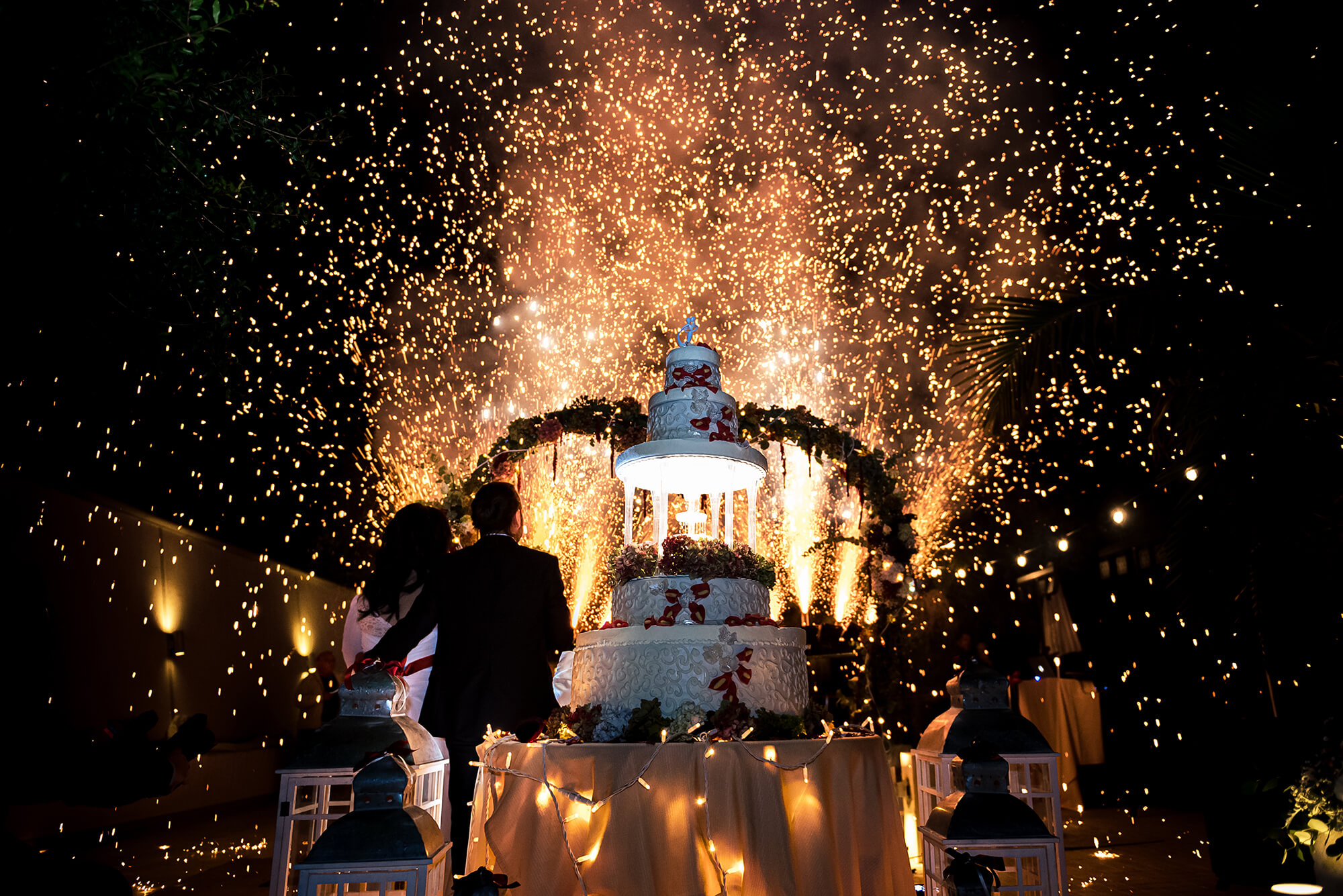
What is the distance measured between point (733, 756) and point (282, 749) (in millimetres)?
12229

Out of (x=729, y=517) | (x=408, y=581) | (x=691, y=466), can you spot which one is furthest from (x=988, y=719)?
(x=729, y=517)

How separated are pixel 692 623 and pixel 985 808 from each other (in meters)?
2.49

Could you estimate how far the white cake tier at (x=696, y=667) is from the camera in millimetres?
4246

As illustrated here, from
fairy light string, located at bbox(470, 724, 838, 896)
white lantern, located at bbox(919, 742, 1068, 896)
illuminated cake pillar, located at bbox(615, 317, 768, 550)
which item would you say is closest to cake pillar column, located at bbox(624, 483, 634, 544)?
illuminated cake pillar, located at bbox(615, 317, 768, 550)

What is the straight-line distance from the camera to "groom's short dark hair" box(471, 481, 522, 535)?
4.29 meters

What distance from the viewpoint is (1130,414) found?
8.17 metres

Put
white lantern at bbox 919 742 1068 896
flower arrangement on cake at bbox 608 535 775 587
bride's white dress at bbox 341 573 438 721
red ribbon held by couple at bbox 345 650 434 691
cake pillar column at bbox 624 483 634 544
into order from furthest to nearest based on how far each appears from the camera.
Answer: cake pillar column at bbox 624 483 634 544 < flower arrangement on cake at bbox 608 535 775 587 < bride's white dress at bbox 341 573 438 721 < red ribbon held by couple at bbox 345 650 434 691 < white lantern at bbox 919 742 1068 896

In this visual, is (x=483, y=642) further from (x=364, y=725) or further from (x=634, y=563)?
(x=364, y=725)

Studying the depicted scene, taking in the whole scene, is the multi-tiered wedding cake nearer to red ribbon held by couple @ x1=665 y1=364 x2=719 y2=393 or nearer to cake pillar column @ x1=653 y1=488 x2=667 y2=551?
red ribbon held by couple @ x1=665 y1=364 x2=719 y2=393

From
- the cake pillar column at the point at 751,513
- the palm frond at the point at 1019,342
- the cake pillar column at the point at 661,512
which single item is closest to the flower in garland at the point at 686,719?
the cake pillar column at the point at 751,513

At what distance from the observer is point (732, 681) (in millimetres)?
4234

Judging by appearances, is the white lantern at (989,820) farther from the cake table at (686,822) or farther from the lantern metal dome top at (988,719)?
the cake table at (686,822)

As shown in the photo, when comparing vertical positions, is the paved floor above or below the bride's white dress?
below

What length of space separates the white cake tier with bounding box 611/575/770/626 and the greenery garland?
2411 mm
